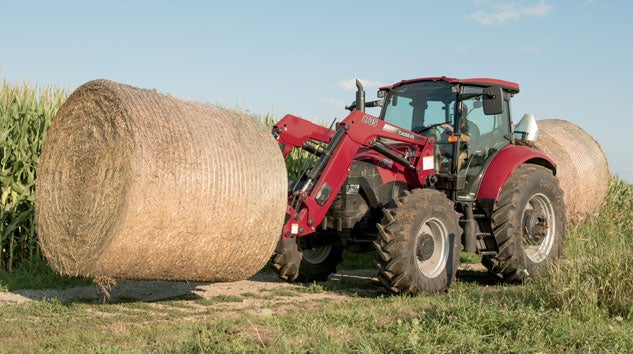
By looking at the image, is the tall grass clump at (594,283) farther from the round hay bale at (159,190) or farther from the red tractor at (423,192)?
the round hay bale at (159,190)

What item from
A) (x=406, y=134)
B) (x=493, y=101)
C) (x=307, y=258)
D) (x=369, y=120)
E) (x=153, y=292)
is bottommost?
(x=153, y=292)

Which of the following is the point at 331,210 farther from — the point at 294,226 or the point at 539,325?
the point at 539,325

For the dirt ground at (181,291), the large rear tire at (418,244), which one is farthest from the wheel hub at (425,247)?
the dirt ground at (181,291)

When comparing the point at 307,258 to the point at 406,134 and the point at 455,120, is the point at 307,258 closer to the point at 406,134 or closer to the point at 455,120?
the point at 406,134

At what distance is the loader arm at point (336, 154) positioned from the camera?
7.38m

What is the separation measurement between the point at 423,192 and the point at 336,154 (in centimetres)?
100

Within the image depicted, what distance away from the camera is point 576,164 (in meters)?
13.9

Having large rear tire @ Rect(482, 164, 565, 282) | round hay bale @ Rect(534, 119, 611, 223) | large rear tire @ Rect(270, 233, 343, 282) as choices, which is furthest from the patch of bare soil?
round hay bale @ Rect(534, 119, 611, 223)

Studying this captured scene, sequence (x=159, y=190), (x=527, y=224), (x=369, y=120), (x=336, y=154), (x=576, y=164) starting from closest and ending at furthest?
(x=159, y=190)
(x=336, y=154)
(x=369, y=120)
(x=527, y=224)
(x=576, y=164)

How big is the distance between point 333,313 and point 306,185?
1.79 m

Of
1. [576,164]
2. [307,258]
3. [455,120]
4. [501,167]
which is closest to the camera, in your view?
[455,120]

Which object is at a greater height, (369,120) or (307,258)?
(369,120)

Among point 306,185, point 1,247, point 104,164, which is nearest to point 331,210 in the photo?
point 306,185

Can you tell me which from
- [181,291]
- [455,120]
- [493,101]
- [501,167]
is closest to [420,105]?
[455,120]
